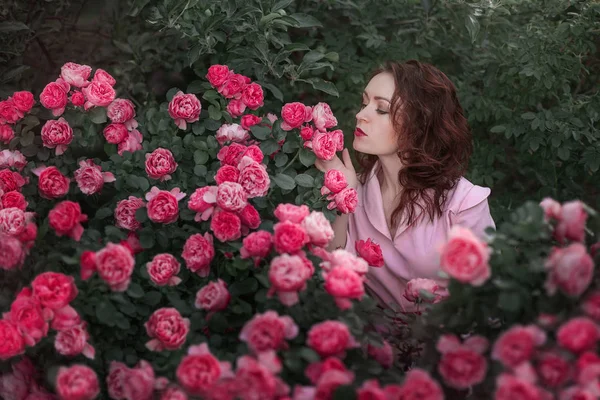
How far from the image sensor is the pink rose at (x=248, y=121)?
7.30ft

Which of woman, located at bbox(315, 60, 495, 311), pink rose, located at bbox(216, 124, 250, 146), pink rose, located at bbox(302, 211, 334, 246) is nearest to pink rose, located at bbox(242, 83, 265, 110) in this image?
pink rose, located at bbox(216, 124, 250, 146)

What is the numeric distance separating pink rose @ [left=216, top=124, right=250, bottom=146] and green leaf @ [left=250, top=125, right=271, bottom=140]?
5 cm

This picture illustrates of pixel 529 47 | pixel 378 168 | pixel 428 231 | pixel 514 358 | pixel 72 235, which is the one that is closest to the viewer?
pixel 514 358

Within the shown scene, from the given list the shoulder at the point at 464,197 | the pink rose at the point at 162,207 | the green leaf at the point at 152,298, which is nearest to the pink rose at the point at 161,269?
the green leaf at the point at 152,298

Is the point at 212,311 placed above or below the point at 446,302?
below

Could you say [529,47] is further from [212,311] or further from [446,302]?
[212,311]

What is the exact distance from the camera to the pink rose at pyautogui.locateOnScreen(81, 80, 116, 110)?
7.10 feet

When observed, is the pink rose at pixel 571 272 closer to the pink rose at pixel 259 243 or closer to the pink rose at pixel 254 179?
the pink rose at pixel 259 243

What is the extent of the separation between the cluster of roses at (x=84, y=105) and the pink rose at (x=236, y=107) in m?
0.33

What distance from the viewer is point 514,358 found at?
4.35ft

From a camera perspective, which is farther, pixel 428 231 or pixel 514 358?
pixel 428 231

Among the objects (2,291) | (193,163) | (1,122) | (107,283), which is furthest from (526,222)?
(1,122)

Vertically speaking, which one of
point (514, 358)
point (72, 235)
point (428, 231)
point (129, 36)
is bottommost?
point (428, 231)

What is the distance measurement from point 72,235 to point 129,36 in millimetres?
1553
